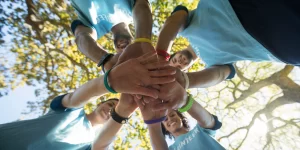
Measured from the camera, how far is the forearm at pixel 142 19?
166cm

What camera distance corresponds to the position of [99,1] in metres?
2.10

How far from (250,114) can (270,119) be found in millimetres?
364

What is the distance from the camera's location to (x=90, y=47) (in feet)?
5.78

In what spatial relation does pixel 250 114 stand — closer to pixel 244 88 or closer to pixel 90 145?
pixel 244 88

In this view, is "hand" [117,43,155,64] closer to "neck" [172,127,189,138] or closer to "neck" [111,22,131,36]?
"neck" [111,22,131,36]

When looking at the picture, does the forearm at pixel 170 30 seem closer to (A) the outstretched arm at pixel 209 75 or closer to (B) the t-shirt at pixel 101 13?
(A) the outstretched arm at pixel 209 75

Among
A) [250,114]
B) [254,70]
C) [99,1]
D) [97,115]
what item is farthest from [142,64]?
[250,114]

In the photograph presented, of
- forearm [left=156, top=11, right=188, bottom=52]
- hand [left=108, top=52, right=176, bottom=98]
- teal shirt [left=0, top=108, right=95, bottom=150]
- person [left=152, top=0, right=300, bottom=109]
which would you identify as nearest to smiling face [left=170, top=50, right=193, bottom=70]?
person [left=152, top=0, right=300, bottom=109]

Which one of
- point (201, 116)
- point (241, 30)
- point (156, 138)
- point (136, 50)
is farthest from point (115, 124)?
point (241, 30)

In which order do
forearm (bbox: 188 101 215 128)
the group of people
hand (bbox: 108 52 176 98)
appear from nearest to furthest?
1. the group of people
2. hand (bbox: 108 52 176 98)
3. forearm (bbox: 188 101 215 128)

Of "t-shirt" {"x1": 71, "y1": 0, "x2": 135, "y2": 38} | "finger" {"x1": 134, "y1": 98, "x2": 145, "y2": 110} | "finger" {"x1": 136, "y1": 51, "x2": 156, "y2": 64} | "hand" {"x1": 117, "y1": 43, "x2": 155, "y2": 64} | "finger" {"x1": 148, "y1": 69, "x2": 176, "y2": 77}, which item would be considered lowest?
"finger" {"x1": 134, "y1": 98, "x2": 145, "y2": 110}

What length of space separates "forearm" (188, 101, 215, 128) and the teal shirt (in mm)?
1125

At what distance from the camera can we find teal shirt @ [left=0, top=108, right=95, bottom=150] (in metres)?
1.63

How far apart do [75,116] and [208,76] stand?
1369 millimetres
